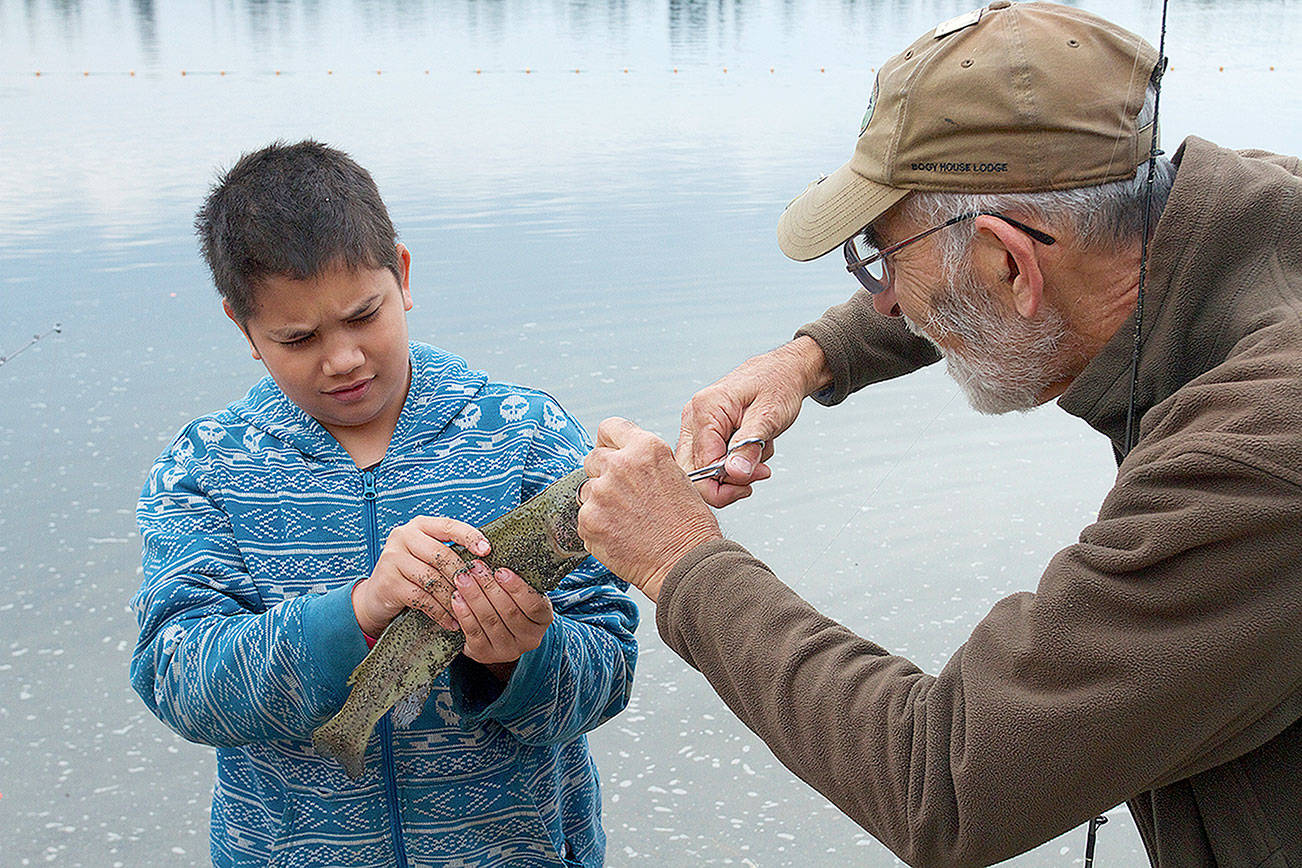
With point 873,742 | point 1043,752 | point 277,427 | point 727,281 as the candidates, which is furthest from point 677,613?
point 727,281

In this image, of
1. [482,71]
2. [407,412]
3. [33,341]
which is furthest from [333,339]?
[482,71]

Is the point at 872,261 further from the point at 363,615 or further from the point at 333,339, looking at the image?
the point at 363,615

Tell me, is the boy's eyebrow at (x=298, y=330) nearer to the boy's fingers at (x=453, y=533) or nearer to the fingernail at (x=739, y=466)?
the boy's fingers at (x=453, y=533)

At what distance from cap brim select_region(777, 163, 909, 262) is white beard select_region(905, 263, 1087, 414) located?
168mm

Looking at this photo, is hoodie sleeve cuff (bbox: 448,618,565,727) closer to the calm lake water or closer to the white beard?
the white beard

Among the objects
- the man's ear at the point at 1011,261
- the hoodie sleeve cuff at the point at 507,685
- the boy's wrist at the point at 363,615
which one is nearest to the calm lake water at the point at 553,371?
the hoodie sleeve cuff at the point at 507,685

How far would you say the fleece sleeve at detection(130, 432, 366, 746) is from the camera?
192cm

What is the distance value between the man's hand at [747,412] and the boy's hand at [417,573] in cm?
54

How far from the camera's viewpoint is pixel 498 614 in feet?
6.35

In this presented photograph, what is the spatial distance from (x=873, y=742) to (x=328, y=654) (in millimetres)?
876

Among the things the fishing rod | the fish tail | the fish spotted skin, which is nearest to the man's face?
the fish spotted skin

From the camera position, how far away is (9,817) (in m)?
3.26

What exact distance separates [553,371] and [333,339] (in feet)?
14.1

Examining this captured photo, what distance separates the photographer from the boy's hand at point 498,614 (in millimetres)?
1915
